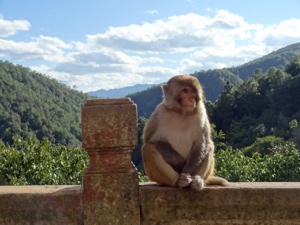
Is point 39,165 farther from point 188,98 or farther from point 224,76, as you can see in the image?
point 224,76

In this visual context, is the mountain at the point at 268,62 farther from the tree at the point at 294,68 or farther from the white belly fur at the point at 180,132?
the white belly fur at the point at 180,132

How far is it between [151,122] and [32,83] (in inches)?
3134

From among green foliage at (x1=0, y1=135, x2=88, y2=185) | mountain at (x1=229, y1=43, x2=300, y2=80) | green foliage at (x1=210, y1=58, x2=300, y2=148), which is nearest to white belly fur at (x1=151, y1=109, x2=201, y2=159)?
green foliage at (x1=0, y1=135, x2=88, y2=185)

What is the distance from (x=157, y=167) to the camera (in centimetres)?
453

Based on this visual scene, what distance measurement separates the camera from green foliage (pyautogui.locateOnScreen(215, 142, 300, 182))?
37.1ft

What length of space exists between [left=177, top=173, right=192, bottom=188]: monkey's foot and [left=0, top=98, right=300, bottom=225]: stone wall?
12cm

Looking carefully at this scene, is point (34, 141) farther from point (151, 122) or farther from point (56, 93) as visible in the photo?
point (56, 93)

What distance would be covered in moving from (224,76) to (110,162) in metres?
98.3

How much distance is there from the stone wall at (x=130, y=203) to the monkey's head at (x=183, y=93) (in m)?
0.86

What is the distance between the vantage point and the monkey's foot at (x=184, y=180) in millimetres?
4145

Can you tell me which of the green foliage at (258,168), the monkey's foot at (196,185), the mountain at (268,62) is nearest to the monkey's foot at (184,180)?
the monkey's foot at (196,185)

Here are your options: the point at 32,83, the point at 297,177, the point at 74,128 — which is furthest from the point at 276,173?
the point at 32,83

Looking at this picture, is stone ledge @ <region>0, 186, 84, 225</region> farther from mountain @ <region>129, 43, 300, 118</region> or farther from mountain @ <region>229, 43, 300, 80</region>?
mountain @ <region>229, 43, 300, 80</region>

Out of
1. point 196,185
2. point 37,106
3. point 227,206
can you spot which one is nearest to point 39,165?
point 196,185
